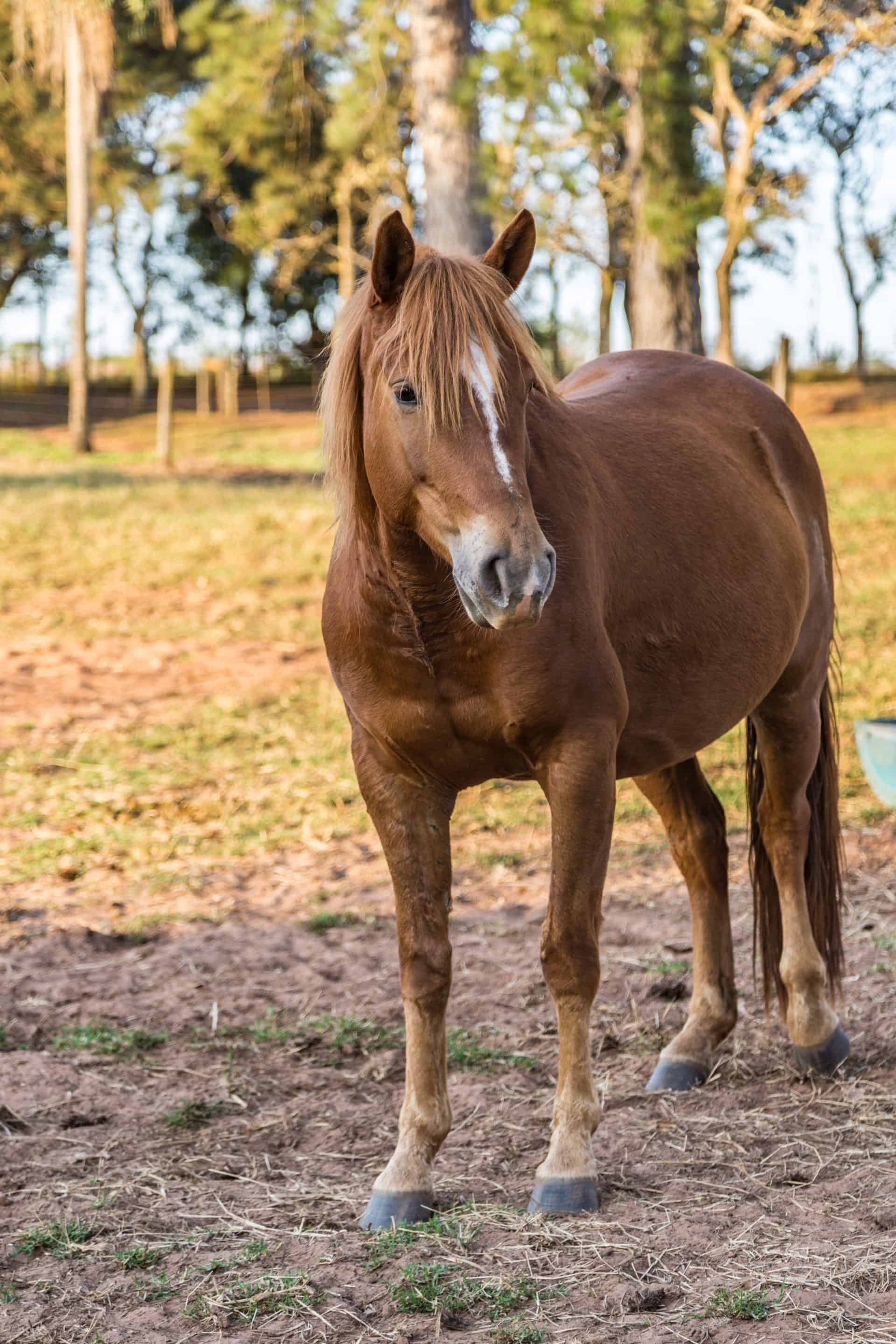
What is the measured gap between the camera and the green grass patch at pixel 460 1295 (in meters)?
2.46

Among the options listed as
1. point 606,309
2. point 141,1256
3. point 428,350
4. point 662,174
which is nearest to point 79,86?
point 606,309

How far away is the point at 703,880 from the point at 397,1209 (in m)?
1.49

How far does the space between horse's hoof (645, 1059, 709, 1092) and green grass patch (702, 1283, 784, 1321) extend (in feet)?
4.08

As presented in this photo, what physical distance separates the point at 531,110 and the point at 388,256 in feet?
37.2

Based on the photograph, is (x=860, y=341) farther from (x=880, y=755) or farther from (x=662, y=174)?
(x=880, y=755)

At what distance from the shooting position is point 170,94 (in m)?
29.5

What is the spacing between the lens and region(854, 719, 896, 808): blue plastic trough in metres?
5.18

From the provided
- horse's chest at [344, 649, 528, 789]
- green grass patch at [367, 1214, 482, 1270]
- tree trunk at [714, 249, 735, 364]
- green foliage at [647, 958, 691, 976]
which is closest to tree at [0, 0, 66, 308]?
tree trunk at [714, 249, 735, 364]

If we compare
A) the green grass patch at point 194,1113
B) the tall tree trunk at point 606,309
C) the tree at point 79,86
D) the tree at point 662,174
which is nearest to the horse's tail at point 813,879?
the green grass patch at point 194,1113

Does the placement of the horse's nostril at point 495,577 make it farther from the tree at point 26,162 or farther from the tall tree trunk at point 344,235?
the tree at point 26,162

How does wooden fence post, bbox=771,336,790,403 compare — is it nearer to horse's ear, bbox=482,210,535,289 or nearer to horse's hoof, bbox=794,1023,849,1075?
horse's hoof, bbox=794,1023,849,1075

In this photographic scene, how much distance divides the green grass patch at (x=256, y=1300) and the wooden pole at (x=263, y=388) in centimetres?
2678

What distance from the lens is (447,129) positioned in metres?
9.53

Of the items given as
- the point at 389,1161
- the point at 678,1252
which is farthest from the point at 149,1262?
the point at 678,1252
